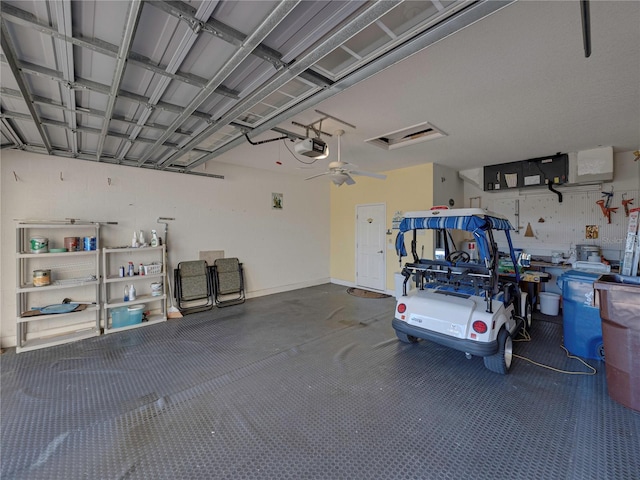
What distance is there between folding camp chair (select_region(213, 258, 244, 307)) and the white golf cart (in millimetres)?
3288

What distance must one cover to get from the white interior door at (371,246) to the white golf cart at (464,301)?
2721mm

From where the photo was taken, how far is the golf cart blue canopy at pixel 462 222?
2551 millimetres

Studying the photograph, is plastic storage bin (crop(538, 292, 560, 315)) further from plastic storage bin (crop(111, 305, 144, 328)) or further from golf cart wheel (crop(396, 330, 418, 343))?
plastic storage bin (crop(111, 305, 144, 328))

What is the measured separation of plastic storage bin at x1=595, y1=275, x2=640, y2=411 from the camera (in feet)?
6.98

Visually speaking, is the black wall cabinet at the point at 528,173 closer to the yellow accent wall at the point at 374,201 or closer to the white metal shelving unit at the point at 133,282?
the yellow accent wall at the point at 374,201

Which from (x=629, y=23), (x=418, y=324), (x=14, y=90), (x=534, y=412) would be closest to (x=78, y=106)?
(x=14, y=90)

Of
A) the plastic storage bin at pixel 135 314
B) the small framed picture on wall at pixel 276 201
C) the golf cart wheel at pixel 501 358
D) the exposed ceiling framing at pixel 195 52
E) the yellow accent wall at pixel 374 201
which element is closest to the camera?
the exposed ceiling framing at pixel 195 52

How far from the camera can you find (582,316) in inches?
117

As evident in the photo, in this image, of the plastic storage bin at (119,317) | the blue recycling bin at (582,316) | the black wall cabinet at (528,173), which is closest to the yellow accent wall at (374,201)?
the black wall cabinet at (528,173)

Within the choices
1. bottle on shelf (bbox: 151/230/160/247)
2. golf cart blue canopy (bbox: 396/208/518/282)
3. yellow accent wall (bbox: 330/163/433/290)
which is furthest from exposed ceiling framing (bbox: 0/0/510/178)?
yellow accent wall (bbox: 330/163/433/290)

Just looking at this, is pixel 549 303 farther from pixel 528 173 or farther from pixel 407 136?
pixel 407 136

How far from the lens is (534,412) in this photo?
215cm

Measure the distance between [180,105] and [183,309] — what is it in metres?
3.59

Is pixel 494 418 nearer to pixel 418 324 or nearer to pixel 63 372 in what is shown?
pixel 418 324
